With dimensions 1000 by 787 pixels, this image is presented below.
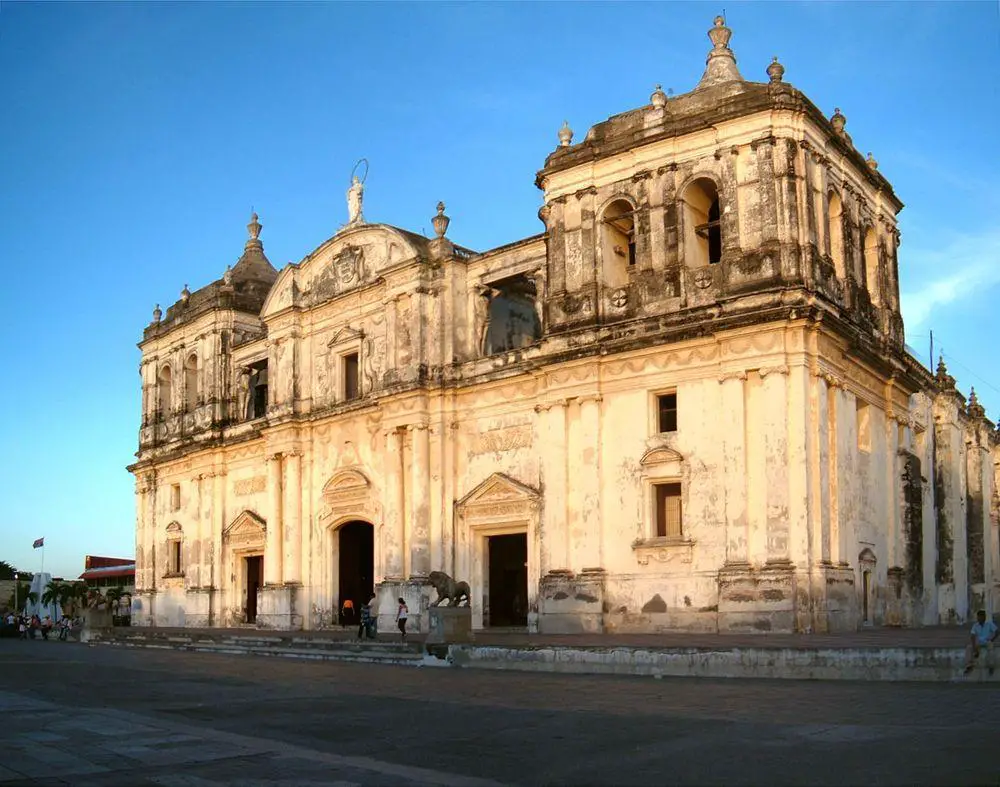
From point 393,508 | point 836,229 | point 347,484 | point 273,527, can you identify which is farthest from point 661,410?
point 273,527

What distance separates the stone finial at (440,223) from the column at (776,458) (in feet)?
38.1

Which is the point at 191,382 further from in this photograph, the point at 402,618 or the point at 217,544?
the point at 402,618

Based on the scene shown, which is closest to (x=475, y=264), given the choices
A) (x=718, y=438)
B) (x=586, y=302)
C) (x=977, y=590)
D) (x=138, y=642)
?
(x=586, y=302)

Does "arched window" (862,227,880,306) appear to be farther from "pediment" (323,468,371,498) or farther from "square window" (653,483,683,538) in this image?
"pediment" (323,468,371,498)

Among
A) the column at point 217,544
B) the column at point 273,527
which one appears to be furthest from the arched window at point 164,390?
the column at point 273,527

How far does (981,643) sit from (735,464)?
362 inches

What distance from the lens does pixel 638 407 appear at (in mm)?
25266

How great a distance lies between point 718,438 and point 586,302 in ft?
15.9

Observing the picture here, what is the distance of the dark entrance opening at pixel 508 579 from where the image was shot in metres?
29.6

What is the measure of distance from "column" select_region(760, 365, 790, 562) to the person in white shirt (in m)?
7.59

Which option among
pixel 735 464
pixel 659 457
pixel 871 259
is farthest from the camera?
pixel 871 259

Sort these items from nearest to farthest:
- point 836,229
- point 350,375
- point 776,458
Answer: point 776,458 → point 836,229 → point 350,375

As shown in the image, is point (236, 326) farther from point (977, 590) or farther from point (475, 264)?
point (977, 590)

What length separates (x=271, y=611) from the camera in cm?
3403
